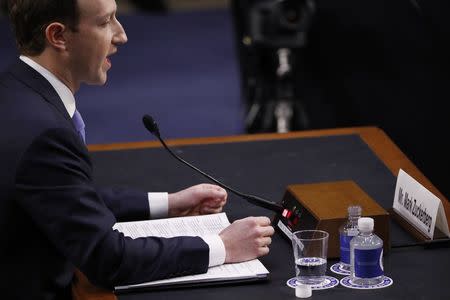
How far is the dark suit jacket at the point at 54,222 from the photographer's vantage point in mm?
2246

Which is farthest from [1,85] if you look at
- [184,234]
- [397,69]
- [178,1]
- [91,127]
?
[178,1]

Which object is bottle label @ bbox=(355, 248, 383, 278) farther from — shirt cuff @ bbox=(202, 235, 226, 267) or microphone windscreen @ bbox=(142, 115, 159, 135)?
microphone windscreen @ bbox=(142, 115, 159, 135)

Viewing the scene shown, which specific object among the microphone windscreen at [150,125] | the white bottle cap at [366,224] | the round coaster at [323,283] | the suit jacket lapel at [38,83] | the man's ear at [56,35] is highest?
the man's ear at [56,35]

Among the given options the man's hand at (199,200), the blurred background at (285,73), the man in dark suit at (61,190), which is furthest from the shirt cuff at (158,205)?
the blurred background at (285,73)

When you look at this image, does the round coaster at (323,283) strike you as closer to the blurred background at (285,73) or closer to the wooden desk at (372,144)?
the wooden desk at (372,144)

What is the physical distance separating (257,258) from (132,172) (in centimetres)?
83

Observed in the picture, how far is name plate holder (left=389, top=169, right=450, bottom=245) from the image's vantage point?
95.0 inches

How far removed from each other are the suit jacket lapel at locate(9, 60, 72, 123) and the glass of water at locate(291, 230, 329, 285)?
0.57 m

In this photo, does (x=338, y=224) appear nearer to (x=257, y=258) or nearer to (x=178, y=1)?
(x=257, y=258)

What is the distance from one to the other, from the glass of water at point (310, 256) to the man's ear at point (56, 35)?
66cm

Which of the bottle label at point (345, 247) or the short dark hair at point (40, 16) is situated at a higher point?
the short dark hair at point (40, 16)

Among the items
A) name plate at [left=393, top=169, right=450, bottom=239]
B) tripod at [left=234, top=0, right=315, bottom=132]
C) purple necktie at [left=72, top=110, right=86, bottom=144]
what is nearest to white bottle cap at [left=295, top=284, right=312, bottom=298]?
name plate at [left=393, top=169, right=450, bottom=239]

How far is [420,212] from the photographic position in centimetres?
247

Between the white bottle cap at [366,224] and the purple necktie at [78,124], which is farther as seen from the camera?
the purple necktie at [78,124]
